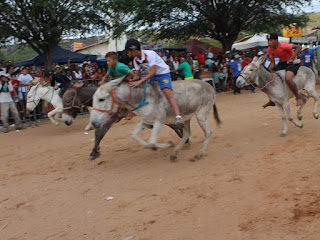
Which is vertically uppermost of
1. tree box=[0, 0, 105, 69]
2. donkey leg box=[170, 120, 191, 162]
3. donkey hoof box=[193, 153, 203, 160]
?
tree box=[0, 0, 105, 69]

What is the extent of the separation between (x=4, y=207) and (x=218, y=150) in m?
4.07

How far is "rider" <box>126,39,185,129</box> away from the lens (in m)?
6.06

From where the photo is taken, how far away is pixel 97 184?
5.84 m

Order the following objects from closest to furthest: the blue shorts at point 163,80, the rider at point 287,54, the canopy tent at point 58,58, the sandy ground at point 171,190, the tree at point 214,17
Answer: the sandy ground at point 171,190 < the blue shorts at point 163,80 < the rider at point 287,54 < the canopy tent at point 58,58 < the tree at point 214,17

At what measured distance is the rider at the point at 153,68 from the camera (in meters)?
6.06

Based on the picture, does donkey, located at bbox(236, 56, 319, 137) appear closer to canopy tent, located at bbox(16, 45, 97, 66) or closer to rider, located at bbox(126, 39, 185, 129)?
rider, located at bbox(126, 39, 185, 129)

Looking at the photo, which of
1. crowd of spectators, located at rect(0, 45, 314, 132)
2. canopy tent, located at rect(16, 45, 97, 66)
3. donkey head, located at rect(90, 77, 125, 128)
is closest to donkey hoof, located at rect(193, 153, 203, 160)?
donkey head, located at rect(90, 77, 125, 128)

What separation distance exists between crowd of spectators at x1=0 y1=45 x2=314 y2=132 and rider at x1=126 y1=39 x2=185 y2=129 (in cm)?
72

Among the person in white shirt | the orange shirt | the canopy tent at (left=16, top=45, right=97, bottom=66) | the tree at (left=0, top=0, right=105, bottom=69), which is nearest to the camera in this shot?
the orange shirt

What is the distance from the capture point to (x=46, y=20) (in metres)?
14.6

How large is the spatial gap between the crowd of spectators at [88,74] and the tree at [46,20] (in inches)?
47.4

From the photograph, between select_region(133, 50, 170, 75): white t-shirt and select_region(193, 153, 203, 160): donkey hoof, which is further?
select_region(193, 153, 203, 160): donkey hoof

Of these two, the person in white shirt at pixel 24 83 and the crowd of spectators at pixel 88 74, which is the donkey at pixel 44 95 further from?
the person in white shirt at pixel 24 83

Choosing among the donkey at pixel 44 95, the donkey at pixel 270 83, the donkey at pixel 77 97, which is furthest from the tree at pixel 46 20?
the donkey at pixel 270 83
